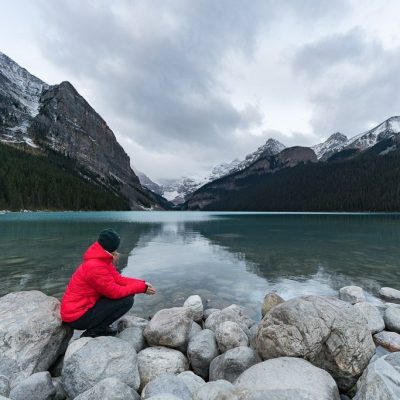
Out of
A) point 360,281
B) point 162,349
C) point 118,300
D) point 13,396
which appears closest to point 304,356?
point 162,349

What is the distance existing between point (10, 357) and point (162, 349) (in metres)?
3.28

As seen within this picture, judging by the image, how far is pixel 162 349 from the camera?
7.43 metres

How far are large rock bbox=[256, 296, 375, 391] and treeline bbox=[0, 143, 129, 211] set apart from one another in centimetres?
14291

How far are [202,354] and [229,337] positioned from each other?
2.60ft

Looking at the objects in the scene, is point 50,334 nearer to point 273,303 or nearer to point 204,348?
point 204,348

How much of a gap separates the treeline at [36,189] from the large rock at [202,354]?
14106 cm

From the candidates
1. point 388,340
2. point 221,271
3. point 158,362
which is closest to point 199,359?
point 158,362

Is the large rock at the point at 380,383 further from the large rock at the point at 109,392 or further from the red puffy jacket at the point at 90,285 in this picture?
the red puffy jacket at the point at 90,285

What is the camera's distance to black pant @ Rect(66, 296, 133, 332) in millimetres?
7430

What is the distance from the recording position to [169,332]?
7750 mm

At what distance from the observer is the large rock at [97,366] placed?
5.72 m

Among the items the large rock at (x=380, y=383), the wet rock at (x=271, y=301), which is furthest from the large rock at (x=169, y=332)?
the large rock at (x=380, y=383)

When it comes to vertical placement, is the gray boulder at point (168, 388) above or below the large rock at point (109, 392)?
below

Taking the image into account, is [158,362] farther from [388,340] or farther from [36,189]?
[36,189]
